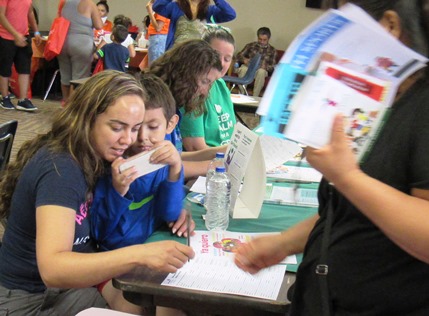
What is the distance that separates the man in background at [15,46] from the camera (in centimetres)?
564

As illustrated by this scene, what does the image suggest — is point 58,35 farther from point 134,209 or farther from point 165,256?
point 165,256

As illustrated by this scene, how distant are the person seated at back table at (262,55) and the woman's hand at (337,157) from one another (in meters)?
7.34

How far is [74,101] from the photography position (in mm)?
1543

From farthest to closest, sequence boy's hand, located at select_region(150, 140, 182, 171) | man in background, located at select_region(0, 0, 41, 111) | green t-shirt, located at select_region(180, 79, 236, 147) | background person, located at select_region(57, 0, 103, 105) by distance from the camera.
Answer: background person, located at select_region(57, 0, 103, 105)
man in background, located at select_region(0, 0, 41, 111)
green t-shirt, located at select_region(180, 79, 236, 147)
boy's hand, located at select_region(150, 140, 182, 171)

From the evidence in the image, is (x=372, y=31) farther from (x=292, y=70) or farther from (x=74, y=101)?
(x=74, y=101)

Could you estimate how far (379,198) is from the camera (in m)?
0.75

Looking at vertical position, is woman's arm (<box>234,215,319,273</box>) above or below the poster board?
above

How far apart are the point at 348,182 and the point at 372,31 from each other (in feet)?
0.69

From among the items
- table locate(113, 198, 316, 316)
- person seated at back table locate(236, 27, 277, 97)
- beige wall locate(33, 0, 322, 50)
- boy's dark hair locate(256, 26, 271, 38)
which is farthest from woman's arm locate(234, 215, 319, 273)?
beige wall locate(33, 0, 322, 50)

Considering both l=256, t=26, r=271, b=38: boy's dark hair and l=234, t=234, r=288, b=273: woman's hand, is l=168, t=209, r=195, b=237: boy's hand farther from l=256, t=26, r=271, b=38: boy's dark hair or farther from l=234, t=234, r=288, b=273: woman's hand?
l=256, t=26, r=271, b=38: boy's dark hair

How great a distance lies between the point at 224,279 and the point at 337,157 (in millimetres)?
640

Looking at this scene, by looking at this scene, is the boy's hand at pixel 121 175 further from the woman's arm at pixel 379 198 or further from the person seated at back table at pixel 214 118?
the person seated at back table at pixel 214 118

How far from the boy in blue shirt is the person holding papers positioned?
735mm

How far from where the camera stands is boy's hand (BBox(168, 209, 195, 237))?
5.29 feet
